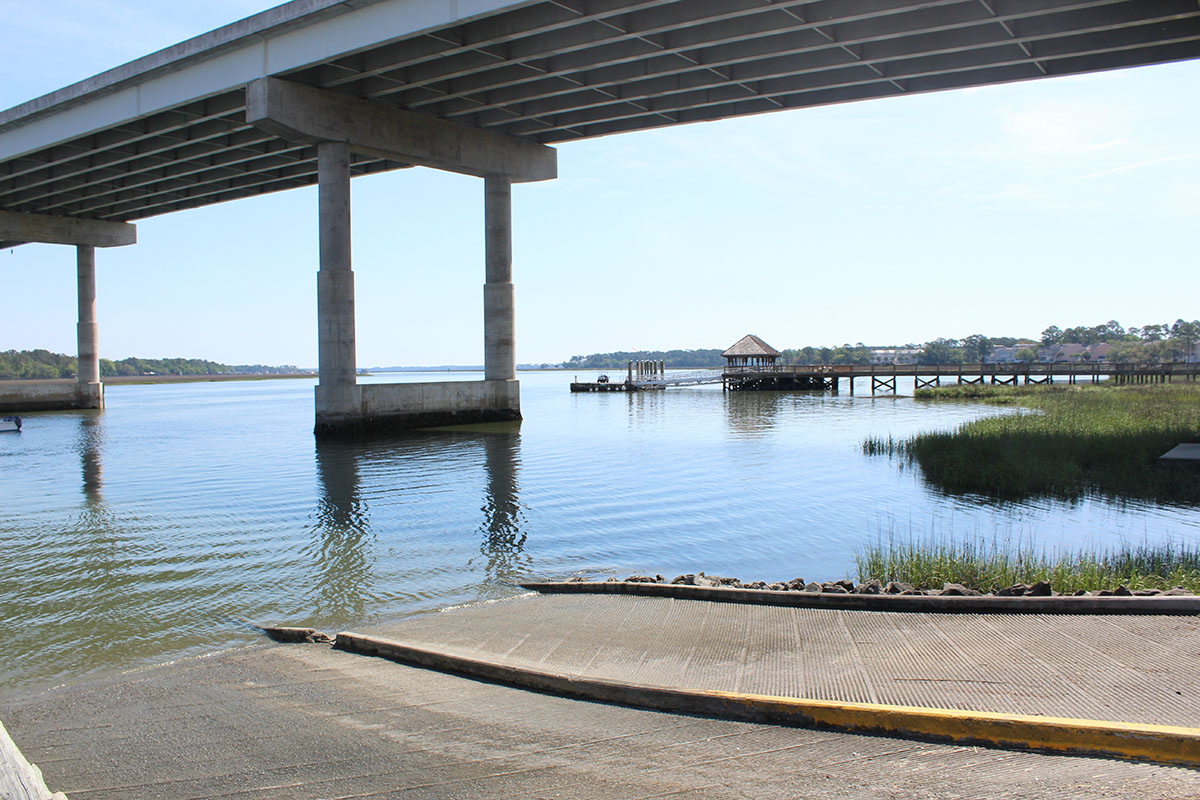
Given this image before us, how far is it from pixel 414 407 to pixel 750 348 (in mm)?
57952

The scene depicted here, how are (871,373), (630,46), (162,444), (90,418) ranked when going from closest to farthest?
(630,46) → (162,444) → (90,418) → (871,373)

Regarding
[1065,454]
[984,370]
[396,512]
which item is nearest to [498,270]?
[396,512]

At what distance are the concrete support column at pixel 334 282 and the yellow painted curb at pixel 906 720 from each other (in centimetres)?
2978

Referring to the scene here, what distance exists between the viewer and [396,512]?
54.0ft

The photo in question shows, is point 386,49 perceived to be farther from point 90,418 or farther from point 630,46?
point 90,418

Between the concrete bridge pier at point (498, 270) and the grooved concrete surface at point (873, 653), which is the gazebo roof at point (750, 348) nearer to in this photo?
the concrete bridge pier at point (498, 270)

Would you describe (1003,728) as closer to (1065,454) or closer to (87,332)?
(1065,454)

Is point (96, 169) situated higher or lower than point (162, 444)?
higher

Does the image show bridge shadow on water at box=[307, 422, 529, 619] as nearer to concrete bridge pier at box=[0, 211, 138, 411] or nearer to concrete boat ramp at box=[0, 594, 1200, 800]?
concrete boat ramp at box=[0, 594, 1200, 800]

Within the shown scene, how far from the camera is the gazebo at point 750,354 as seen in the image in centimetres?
8781

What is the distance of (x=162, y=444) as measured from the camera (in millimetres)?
33000

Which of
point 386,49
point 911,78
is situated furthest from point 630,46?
point 911,78

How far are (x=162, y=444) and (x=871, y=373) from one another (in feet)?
209

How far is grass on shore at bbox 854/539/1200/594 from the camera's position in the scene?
Result: 870 cm
